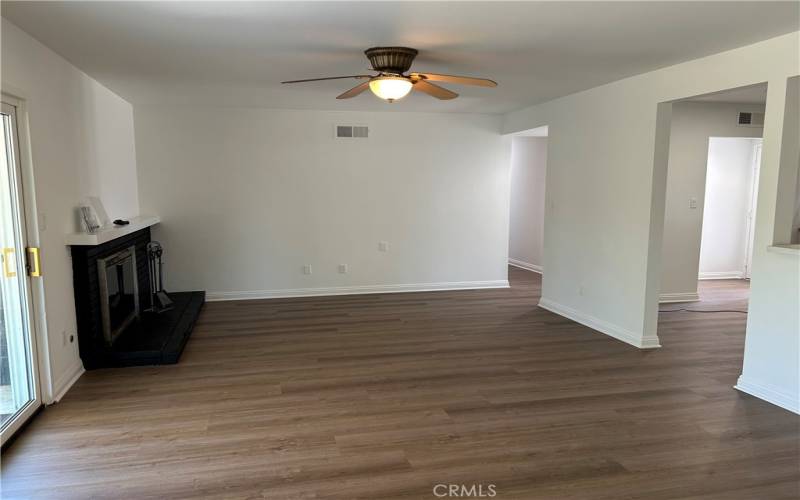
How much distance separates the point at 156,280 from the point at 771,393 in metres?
6.17

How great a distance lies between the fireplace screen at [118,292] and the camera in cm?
417

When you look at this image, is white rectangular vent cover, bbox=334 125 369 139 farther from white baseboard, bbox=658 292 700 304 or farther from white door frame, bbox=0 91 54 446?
white baseboard, bbox=658 292 700 304

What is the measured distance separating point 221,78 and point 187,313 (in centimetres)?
238

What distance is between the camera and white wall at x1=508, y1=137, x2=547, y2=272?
28.7ft

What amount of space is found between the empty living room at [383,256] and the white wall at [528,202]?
1.76 m

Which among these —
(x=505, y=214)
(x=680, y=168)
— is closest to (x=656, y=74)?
(x=680, y=168)

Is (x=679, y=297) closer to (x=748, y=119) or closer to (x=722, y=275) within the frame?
(x=722, y=275)

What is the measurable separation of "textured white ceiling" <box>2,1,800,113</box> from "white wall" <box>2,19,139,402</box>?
0.16 metres

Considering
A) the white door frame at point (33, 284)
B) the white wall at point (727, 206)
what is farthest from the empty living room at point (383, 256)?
the white wall at point (727, 206)

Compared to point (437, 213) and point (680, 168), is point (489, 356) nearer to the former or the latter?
point (437, 213)

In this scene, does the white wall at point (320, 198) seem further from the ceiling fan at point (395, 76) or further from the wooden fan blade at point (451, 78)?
the wooden fan blade at point (451, 78)

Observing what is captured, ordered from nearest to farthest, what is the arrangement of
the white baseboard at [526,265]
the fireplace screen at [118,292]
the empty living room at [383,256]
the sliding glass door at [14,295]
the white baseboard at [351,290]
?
1. the empty living room at [383,256]
2. the sliding glass door at [14,295]
3. the fireplace screen at [118,292]
4. the white baseboard at [351,290]
5. the white baseboard at [526,265]

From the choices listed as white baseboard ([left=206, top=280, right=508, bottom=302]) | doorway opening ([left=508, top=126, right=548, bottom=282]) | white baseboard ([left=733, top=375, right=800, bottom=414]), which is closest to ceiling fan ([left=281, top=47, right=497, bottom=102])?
white baseboard ([left=733, top=375, right=800, bottom=414])

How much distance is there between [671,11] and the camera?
2846 millimetres
